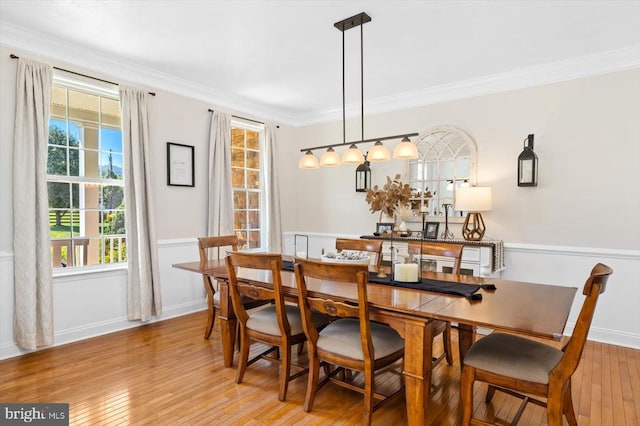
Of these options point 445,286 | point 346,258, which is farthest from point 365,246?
point 445,286

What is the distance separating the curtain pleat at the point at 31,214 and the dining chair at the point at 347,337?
96.7 inches

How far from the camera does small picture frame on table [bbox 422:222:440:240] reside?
4.34 meters

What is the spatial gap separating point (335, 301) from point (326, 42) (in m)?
2.31

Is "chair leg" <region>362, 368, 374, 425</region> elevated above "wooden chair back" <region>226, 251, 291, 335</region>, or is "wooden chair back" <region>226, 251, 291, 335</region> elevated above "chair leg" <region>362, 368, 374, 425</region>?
"wooden chair back" <region>226, 251, 291, 335</region>

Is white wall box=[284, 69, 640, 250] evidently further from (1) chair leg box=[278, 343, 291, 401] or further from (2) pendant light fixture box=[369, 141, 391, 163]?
(1) chair leg box=[278, 343, 291, 401]

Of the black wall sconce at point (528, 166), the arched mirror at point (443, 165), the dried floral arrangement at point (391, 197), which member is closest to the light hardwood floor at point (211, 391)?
the dried floral arrangement at point (391, 197)

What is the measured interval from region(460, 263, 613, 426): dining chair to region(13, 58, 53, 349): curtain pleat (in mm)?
3388

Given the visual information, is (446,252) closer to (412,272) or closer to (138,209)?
(412,272)

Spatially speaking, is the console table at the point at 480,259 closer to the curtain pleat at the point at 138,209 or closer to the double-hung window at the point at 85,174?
the curtain pleat at the point at 138,209

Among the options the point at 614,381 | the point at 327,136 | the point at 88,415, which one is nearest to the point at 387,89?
the point at 327,136

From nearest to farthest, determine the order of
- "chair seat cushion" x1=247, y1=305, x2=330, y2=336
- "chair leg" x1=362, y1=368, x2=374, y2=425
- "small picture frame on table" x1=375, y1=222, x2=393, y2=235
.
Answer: "chair leg" x1=362, y1=368, x2=374, y2=425
"chair seat cushion" x1=247, y1=305, x2=330, y2=336
"small picture frame on table" x1=375, y1=222, x2=393, y2=235

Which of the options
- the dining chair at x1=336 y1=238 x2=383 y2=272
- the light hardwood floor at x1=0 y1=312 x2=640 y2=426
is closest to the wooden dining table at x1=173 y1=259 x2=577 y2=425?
the light hardwood floor at x1=0 y1=312 x2=640 y2=426

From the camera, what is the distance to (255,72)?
13.1ft

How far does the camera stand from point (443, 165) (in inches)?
174
